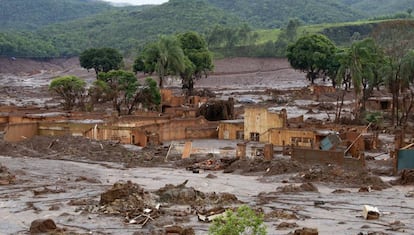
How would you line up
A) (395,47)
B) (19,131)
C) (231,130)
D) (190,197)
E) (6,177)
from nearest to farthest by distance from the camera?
1. (190,197)
2. (6,177)
3. (19,131)
4. (231,130)
5. (395,47)

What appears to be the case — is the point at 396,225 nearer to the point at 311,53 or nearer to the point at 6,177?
the point at 6,177

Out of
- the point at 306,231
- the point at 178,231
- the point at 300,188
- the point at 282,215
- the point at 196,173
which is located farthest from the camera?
the point at 196,173

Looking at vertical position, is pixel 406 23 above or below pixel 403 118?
above

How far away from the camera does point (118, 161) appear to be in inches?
1852

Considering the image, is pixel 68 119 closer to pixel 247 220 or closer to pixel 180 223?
pixel 180 223

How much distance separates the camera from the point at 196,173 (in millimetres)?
42531

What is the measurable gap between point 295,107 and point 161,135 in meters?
28.7

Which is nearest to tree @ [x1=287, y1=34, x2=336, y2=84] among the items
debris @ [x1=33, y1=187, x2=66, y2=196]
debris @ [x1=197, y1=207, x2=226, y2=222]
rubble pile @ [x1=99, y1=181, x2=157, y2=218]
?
debris @ [x1=33, y1=187, x2=66, y2=196]

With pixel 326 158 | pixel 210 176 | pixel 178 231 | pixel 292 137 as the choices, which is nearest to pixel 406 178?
pixel 326 158

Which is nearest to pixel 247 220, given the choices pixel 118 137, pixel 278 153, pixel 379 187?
pixel 379 187

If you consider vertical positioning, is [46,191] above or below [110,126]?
below

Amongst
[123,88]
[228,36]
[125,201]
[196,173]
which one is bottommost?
[196,173]

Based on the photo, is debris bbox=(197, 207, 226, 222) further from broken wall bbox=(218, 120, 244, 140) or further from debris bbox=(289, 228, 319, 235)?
broken wall bbox=(218, 120, 244, 140)

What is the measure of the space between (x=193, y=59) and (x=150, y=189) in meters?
62.7
